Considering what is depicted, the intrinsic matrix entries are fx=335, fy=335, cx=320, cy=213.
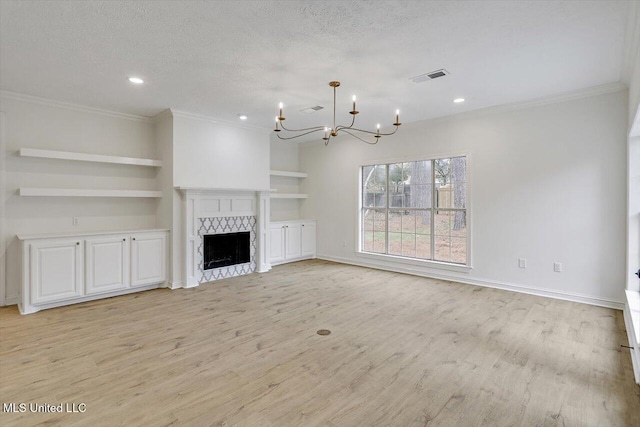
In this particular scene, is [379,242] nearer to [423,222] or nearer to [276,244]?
[423,222]

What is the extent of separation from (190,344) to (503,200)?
4602mm

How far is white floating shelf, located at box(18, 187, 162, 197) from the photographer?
14.0 feet

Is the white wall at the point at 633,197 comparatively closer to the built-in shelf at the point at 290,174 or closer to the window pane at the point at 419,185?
the window pane at the point at 419,185

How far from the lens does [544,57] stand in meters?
3.29

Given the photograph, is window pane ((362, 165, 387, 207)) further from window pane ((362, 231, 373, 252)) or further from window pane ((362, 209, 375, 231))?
window pane ((362, 231, 373, 252))

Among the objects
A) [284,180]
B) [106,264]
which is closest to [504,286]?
[284,180]

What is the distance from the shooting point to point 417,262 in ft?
19.5

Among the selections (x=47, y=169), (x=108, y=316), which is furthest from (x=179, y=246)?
(x=47, y=169)

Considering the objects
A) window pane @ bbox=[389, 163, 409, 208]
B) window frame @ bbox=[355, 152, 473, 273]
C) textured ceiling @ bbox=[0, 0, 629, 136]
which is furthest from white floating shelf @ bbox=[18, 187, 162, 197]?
window pane @ bbox=[389, 163, 409, 208]

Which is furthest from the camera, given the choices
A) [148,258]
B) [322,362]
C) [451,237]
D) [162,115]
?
[451,237]

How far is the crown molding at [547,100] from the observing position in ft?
13.4

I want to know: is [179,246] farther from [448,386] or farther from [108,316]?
[448,386]

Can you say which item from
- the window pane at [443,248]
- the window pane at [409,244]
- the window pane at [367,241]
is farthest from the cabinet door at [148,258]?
the window pane at [443,248]

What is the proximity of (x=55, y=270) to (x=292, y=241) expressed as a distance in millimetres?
4020
